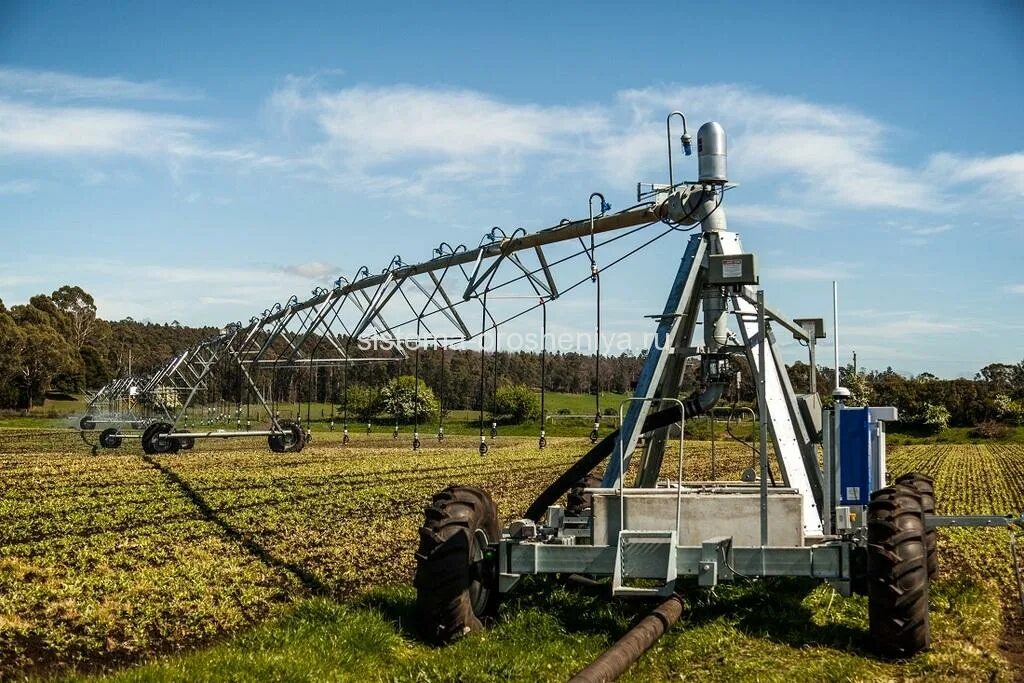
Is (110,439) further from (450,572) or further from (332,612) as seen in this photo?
(450,572)

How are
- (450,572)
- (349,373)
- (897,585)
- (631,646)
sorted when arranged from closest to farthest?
(631,646), (897,585), (450,572), (349,373)

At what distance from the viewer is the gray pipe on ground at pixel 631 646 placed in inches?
278

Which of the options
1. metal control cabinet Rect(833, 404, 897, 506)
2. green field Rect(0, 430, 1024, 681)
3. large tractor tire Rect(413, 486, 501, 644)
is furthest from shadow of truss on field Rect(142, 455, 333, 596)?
metal control cabinet Rect(833, 404, 897, 506)

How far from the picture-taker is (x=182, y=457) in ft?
117

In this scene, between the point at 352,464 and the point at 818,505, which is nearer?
the point at 818,505

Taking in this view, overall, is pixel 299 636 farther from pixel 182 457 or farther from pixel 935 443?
pixel 935 443

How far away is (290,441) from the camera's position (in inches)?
1494

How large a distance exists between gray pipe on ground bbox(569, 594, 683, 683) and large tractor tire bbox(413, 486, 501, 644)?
144 cm

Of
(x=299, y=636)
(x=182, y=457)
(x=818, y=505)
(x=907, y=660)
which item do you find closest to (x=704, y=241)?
(x=818, y=505)

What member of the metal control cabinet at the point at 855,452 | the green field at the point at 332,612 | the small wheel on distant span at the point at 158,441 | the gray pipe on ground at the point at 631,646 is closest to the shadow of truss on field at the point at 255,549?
the green field at the point at 332,612

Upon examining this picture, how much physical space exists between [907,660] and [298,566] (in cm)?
744

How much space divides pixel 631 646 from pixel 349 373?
2852 inches

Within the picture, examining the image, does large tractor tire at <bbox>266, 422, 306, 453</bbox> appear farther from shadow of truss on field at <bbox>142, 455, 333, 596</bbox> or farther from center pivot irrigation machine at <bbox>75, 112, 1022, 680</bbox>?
center pivot irrigation machine at <bbox>75, 112, 1022, 680</bbox>

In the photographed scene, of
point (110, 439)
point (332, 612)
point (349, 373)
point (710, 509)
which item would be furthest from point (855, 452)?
point (349, 373)
